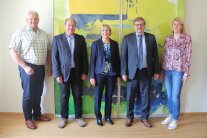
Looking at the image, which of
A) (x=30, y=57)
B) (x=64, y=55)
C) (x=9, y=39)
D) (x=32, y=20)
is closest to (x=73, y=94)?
(x=64, y=55)

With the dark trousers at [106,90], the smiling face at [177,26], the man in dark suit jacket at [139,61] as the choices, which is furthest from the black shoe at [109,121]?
the smiling face at [177,26]

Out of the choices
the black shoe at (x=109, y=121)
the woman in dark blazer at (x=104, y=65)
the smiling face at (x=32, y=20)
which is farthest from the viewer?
the black shoe at (x=109, y=121)

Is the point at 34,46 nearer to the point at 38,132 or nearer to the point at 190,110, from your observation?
the point at 38,132

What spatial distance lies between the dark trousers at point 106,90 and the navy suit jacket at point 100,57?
0.10 meters

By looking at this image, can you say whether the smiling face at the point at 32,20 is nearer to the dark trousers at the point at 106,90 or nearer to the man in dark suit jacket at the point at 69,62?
the man in dark suit jacket at the point at 69,62

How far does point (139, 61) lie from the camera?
320cm

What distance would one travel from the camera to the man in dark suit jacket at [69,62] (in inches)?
124

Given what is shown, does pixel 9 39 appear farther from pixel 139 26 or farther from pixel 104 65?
pixel 139 26

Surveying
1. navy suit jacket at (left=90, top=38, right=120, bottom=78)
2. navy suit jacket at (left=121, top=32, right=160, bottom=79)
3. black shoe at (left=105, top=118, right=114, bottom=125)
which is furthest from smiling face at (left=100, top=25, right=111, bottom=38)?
black shoe at (left=105, top=118, right=114, bottom=125)

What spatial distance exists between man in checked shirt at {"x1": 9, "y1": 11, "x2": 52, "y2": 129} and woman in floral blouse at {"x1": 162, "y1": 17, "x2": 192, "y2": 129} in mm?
1660

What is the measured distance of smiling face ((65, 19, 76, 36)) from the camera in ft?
10.2

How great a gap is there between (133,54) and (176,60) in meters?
0.58

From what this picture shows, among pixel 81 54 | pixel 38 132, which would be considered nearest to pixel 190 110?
pixel 81 54

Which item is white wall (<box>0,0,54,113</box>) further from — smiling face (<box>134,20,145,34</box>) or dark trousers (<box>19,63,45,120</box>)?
smiling face (<box>134,20,145,34</box>)
